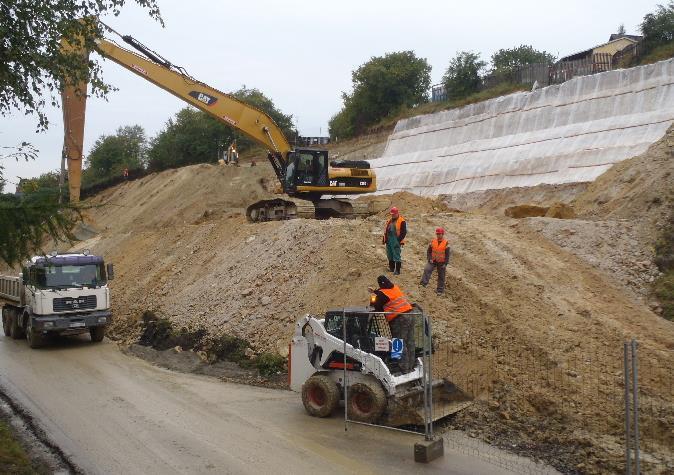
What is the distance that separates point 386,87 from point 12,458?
43.6m

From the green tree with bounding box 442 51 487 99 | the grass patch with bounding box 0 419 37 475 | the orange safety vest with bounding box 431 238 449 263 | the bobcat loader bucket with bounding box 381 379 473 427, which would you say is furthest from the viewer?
the green tree with bounding box 442 51 487 99

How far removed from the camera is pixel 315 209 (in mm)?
Result: 21828

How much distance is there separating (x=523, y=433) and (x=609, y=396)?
1.79 metres

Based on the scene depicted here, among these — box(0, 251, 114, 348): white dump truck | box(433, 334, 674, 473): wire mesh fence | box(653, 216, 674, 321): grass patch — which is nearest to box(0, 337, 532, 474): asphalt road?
box(433, 334, 674, 473): wire mesh fence

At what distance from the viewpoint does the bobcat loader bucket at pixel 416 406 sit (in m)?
9.04

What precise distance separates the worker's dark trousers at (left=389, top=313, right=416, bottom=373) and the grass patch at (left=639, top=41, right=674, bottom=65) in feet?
91.0

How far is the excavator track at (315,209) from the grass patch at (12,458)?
13209 mm

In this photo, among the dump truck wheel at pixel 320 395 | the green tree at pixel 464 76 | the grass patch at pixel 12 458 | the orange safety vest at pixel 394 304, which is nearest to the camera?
the grass patch at pixel 12 458

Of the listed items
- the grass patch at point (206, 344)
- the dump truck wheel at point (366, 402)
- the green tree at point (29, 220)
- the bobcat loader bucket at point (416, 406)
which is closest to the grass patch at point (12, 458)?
the green tree at point (29, 220)

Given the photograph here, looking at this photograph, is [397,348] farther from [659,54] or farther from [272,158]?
[659,54]

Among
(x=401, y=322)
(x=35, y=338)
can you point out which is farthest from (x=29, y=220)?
(x=35, y=338)

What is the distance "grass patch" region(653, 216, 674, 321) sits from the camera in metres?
15.1

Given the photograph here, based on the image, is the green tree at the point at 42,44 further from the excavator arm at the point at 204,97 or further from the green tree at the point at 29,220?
the excavator arm at the point at 204,97

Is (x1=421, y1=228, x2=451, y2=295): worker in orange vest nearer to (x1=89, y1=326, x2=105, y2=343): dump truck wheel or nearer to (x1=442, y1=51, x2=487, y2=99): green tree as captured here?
(x1=89, y1=326, x2=105, y2=343): dump truck wheel
